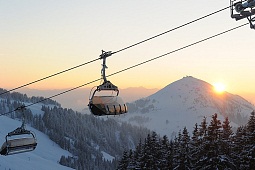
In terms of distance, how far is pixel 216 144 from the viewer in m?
30.0

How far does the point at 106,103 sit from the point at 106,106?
14 cm

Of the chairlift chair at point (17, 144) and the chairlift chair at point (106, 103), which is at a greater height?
the chairlift chair at point (106, 103)

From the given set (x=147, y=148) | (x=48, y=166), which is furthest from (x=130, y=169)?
(x=48, y=166)

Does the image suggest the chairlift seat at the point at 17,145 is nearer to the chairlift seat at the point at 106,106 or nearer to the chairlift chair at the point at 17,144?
the chairlift chair at the point at 17,144

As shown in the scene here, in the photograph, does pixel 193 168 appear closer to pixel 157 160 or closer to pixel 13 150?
pixel 157 160

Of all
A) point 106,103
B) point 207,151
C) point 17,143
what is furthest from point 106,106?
point 207,151

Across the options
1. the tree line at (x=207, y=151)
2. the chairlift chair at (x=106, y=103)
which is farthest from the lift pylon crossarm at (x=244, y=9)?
the tree line at (x=207, y=151)

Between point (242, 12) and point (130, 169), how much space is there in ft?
104

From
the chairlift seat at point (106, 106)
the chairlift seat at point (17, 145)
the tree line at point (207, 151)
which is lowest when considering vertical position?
the chairlift seat at point (17, 145)

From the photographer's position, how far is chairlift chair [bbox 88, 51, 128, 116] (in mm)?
12500

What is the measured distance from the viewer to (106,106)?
1281cm

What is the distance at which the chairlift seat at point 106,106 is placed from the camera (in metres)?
12.7

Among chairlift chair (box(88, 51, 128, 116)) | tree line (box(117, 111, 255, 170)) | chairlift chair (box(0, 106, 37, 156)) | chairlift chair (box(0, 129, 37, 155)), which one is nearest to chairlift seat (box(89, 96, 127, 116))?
chairlift chair (box(88, 51, 128, 116))

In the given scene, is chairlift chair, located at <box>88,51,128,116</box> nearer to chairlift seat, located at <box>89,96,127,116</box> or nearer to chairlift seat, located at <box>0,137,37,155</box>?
chairlift seat, located at <box>89,96,127,116</box>
